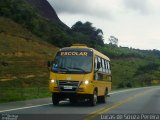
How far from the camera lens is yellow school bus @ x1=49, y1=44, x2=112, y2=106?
2350 centimetres

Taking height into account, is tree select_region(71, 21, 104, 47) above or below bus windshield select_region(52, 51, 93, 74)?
above

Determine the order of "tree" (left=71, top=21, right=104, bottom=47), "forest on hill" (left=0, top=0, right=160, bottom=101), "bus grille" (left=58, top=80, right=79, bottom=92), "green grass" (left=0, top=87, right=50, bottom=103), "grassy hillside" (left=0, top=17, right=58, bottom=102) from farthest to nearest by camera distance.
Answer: "tree" (left=71, top=21, right=104, bottom=47) < "forest on hill" (left=0, top=0, right=160, bottom=101) < "grassy hillside" (left=0, top=17, right=58, bottom=102) < "green grass" (left=0, top=87, right=50, bottom=103) < "bus grille" (left=58, top=80, right=79, bottom=92)

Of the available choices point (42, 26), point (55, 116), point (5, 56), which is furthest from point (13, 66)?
point (55, 116)

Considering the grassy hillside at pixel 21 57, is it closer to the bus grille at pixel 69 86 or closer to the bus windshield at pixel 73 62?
the bus windshield at pixel 73 62

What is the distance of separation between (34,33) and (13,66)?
3461 centimetres

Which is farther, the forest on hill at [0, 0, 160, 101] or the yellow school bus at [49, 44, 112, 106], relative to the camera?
the forest on hill at [0, 0, 160, 101]

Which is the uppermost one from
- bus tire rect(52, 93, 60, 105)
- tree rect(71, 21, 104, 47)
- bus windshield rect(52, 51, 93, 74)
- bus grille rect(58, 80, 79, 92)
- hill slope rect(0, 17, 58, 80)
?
tree rect(71, 21, 104, 47)

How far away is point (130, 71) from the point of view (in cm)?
13350

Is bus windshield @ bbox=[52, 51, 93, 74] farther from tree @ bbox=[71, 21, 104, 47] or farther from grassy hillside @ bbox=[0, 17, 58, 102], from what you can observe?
tree @ bbox=[71, 21, 104, 47]

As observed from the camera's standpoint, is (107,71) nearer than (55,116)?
No

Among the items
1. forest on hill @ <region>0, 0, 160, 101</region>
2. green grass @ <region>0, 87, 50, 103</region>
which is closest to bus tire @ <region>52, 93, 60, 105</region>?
green grass @ <region>0, 87, 50, 103</region>

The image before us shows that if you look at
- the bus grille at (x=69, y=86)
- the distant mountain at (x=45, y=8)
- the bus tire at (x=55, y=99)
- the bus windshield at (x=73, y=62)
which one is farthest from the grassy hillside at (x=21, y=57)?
the distant mountain at (x=45, y=8)

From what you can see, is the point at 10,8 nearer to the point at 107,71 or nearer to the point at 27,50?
the point at 27,50

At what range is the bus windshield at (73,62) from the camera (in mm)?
23797
